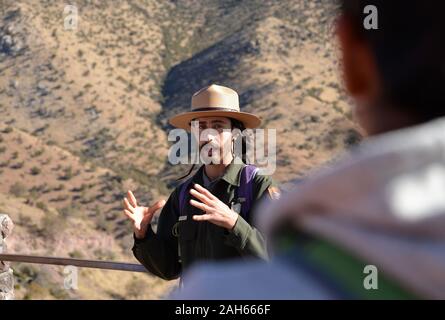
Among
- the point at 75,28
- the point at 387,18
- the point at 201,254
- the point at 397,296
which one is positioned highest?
the point at 75,28

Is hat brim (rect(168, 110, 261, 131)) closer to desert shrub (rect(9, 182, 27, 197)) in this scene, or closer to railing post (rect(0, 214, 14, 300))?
railing post (rect(0, 214, 14, 300))

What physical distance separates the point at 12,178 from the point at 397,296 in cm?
3117

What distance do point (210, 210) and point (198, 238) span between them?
0.24 meters

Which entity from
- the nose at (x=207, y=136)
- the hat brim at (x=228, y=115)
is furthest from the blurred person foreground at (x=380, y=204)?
the hat brim at (x=228, y=115)

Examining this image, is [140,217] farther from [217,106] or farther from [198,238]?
[217,106]

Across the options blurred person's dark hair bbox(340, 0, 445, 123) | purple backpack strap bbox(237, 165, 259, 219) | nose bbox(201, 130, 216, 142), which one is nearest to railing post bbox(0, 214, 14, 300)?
nose bbox(201, 130, 216, 142)

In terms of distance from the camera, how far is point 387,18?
2.58 feet

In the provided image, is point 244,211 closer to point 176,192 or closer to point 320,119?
point 176,192

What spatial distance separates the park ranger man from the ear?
1.92 meters

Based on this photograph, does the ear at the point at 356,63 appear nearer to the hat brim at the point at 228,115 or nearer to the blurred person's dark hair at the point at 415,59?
the blurred person's dark hair at the point at 415,59

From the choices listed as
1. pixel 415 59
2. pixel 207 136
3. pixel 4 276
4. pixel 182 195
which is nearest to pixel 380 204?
pixel 415 59

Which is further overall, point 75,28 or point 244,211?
point 75,28
